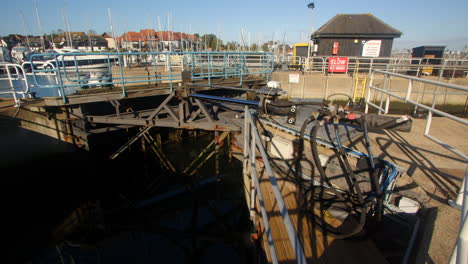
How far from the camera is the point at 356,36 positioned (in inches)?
782

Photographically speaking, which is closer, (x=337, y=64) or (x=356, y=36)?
(x=337, y=64)

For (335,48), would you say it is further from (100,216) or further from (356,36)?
(100,216)

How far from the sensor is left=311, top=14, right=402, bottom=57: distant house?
19.7 metres

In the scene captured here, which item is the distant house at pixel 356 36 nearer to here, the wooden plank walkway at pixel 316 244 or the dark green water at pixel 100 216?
the dark green water at pixel 100 216

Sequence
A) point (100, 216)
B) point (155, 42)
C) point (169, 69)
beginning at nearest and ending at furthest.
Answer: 1. point (100, 216)
2. point (169, 69)
3. point (155, 42)

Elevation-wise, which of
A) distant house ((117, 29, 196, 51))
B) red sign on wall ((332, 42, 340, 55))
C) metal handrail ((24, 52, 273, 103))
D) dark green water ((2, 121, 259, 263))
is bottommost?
dark green water ((2, 121, 259, 263))

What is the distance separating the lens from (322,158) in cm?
→ 432

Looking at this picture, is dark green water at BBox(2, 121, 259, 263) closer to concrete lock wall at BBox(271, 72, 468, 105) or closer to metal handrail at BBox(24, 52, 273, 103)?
metal handrail at BBox(24, 52, 273, 103)

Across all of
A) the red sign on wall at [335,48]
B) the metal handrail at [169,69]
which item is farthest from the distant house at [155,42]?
the red sign on wall at [335,48]

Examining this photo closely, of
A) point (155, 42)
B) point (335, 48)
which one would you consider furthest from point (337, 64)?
point (155, 42)

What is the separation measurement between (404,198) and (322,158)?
1.29 meters

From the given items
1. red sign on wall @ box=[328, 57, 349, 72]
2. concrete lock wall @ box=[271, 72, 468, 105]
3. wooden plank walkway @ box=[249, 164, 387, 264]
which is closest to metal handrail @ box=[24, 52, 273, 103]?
wooden plank walkway @ box=[249, 164, 387, 264]

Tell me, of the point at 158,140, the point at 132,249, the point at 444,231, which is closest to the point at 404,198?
the point at 444,231

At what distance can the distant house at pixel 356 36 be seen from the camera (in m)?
19.7
